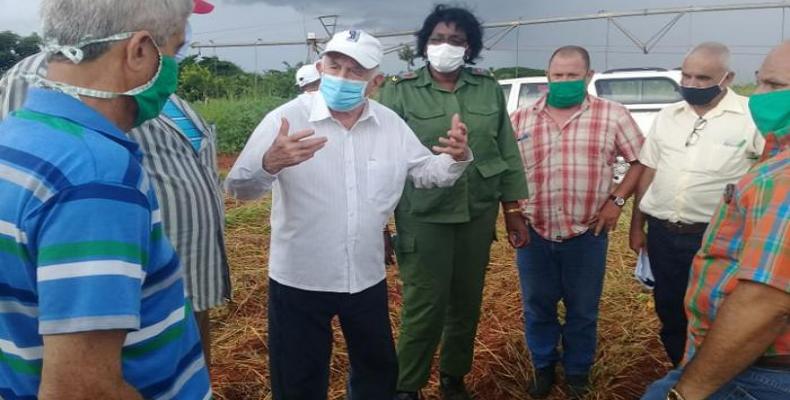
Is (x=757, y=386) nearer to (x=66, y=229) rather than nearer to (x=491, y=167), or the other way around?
(x=66, y=229)

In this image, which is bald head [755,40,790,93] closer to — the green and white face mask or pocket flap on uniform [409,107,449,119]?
pocket flap on uniform [409,107,449,119]

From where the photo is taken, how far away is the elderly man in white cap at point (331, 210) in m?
2.27

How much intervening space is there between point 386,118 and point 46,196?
1662mm

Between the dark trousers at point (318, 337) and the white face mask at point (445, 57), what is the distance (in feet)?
3.75

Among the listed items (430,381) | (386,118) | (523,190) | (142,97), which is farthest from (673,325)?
(142,97)

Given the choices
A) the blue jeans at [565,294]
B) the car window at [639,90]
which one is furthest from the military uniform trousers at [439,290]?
the car window at [639,90]

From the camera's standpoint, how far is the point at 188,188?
2.04m

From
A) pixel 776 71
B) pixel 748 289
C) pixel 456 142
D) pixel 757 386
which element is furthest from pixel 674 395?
pixel 456 142

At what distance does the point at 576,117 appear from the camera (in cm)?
314

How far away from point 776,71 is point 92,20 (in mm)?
1723

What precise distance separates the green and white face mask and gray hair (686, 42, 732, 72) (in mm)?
2649

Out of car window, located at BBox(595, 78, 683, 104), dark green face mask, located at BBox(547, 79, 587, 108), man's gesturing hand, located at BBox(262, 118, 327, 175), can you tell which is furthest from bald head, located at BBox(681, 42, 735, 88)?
car window, located at BBox(595, 78, 683, 104)

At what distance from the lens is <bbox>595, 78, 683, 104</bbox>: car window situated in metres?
9.11

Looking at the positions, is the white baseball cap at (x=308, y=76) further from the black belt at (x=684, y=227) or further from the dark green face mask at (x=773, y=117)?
the dark green face mask at (x=773, y=117)
